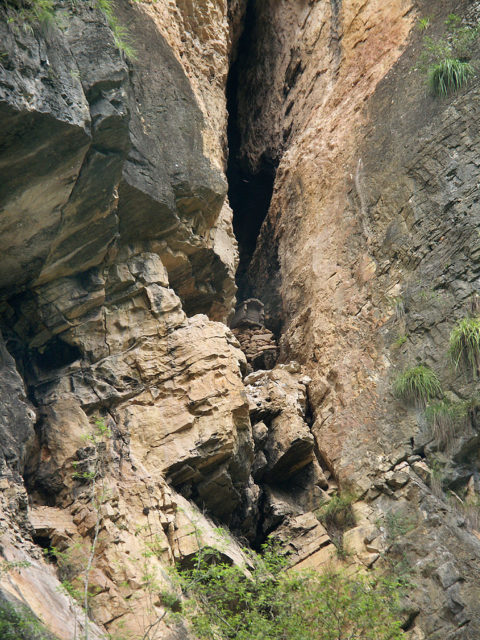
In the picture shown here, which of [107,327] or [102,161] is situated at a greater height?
[102,161]

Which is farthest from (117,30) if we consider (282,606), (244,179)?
(282,606)

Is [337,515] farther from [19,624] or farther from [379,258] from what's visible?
[19,624]

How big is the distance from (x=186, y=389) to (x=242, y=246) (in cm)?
980

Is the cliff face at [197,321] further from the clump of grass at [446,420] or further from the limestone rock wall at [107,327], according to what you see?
the clump of grass at [446,420]

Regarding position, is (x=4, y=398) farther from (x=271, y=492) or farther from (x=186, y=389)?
(x=271, y=492)

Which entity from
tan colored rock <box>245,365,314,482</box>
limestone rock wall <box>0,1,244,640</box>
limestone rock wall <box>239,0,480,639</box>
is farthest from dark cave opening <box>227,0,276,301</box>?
limestone rock wall <box>0,1,244,640</box>

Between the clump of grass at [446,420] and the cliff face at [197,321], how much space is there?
0.24 metres

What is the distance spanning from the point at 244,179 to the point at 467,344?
32.9 ft

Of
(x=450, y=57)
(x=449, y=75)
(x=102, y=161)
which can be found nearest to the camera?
(x=102, y=161)

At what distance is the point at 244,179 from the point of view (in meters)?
19.6

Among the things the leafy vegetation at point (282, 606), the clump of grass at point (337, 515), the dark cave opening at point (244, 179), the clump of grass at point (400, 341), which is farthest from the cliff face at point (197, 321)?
the dark cave opening at point (244, 179)

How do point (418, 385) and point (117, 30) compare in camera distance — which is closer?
point (418, 385)

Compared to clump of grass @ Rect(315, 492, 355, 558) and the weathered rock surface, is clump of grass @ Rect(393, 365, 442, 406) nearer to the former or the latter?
clump of grass @ Rect(315, 492, 355, 558)

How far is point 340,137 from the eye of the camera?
15.7 m
